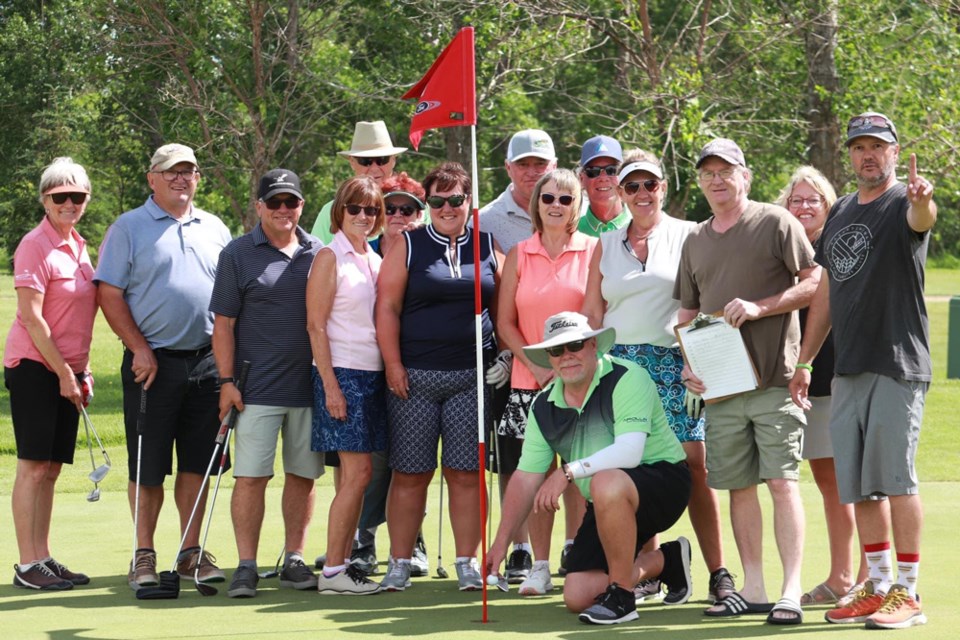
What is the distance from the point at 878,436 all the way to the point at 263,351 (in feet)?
9.52

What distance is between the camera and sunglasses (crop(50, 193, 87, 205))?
711 centimetres

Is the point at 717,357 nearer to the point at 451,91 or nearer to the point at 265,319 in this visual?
the point at 451,91

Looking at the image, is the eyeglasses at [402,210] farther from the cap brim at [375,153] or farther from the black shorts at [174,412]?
the black shorts at [174,412]

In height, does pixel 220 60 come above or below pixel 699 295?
above

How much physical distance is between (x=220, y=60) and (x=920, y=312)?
10.9 m

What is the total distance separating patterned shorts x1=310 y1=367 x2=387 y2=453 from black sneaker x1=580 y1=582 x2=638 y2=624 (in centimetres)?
148

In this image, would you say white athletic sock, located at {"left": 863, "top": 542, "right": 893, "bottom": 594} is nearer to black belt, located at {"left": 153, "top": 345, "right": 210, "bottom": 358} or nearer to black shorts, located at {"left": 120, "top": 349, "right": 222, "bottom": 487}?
black shorts, located at {"left": 120, "top": 349, "right": 222, "bottom": 487}

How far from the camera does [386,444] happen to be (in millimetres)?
7125

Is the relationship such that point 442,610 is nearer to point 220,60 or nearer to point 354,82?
point 220,60

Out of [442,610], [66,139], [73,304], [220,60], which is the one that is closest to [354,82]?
[220,60]

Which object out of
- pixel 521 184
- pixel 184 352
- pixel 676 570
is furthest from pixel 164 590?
pixel 521 184

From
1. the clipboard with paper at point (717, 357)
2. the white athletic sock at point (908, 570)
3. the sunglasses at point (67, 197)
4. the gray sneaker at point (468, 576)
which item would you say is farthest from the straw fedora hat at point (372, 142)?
the white athletic sock at point (908, 570)

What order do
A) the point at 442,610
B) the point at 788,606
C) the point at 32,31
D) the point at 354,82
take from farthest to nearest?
the point at 32,31, the point at 354,82, the point at 442,610, the point at 788,606

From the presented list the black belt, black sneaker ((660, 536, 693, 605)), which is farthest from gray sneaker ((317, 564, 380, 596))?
black sneaker ((660, 536, 693, 605))
